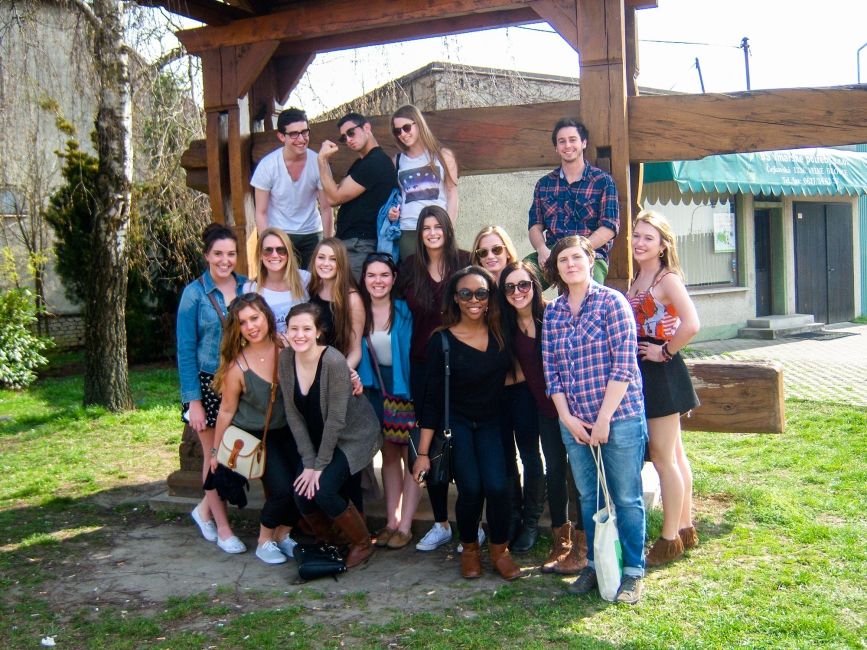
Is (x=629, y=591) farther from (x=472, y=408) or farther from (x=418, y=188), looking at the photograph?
(x=418, y=188)

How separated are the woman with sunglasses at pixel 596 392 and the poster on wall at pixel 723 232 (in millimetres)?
11415

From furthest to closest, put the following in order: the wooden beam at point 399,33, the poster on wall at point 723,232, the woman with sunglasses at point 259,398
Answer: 1. the poster on wall at point 723,232
2. the wooden beam at point 399,33
3. the woman with sunglasses at point 259,398

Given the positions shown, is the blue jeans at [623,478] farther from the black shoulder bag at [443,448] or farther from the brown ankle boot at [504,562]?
the black shoulder bag at [443,448]

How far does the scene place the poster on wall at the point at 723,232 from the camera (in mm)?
14758

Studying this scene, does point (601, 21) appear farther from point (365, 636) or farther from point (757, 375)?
point (365, 636)

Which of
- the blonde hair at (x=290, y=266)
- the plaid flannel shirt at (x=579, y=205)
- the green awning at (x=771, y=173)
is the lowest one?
the blonde hair at (x=290, y=266)

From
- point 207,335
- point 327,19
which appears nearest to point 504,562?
point 207,335

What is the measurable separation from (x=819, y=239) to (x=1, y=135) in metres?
14.8

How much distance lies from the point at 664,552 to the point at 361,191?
285 centimetres

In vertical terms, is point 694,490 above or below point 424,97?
below

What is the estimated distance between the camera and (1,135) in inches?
403

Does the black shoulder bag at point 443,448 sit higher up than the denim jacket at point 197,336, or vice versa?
the denim jacket at point 197,336

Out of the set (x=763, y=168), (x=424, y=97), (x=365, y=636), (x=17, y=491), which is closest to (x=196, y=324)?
(x=365, y=636)

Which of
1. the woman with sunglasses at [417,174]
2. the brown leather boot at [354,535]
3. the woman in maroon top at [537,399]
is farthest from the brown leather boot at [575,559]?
the woman with sunglasses at [417,174]
